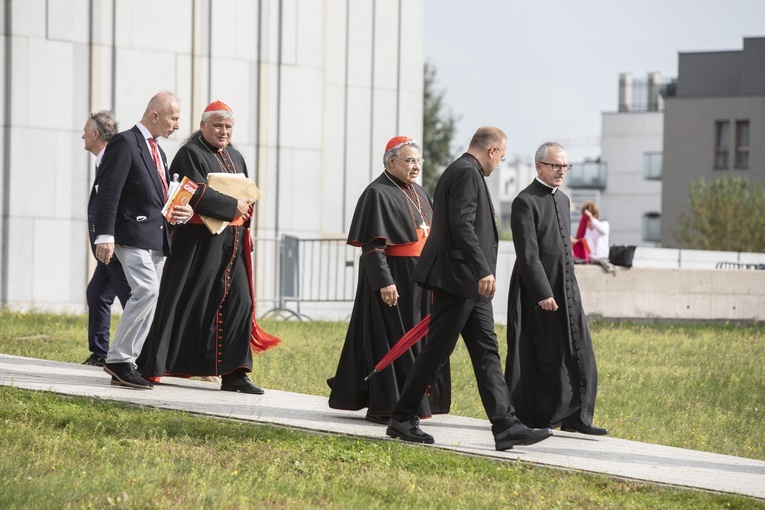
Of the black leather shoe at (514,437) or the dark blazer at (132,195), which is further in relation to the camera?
the dark blazer at (132,195)

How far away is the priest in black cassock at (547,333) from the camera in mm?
8273

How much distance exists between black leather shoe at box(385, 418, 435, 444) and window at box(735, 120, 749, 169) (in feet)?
186

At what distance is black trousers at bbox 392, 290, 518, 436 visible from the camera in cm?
744

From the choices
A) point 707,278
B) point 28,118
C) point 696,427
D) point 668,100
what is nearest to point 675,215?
point 668,100

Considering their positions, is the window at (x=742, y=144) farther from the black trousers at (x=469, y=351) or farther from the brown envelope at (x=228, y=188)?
the black trousers at (x=469, y=351)

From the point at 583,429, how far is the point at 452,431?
2.92 feet

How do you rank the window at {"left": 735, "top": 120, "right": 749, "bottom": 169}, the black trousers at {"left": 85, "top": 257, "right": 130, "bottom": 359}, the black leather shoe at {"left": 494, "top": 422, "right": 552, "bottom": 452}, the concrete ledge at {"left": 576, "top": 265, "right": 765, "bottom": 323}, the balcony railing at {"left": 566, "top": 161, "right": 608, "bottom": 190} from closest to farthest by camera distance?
the black leather shoe at {"left": 494, "top": 422, "right": 552, "bottom": 452}, the black trousers at {"left": 85, "top": 257, "right": 130, "bottom": 359}, the concrete ledge at {"left": 576, "top": 265, "right": 765, "bottom": 323}, the window at {"left": 735, "top": 120, "right": 749, "bottom": 169}, the balcony railing at {"left": 566, "top": 161, "right": 608, "bottom": 190}

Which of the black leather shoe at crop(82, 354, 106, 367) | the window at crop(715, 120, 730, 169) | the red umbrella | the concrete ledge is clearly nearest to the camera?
the red umbrella

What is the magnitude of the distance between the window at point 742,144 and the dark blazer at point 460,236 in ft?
185

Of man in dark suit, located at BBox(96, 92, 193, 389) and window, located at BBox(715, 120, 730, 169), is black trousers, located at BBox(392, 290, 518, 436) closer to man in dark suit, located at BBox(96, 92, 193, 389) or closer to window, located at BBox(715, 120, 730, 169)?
man in dark suit, located at BBox(96, 92, 193, 389)

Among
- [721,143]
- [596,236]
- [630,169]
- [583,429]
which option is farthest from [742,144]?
[583,429]

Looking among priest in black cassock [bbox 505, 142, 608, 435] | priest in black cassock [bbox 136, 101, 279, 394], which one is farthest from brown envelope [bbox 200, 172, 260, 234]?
priest in black cassock [bbox 505, 142, 608, 435]

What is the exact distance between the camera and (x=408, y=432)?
24.9 feet

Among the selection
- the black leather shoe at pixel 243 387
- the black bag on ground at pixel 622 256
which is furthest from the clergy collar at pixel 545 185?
the black bag on ground at pixel 622 256
